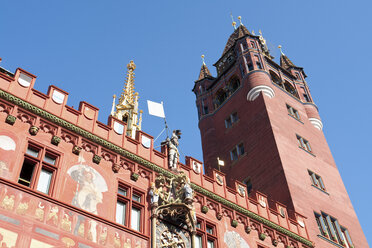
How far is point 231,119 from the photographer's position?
132 ft

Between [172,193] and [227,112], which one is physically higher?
[227,112]

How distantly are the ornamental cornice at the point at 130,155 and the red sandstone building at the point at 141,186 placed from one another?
49 mm

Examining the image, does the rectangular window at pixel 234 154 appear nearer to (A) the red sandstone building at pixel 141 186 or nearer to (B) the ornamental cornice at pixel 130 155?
(A) the red sandstone building at pixel 141 186

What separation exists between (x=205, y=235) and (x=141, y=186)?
12.1 feet

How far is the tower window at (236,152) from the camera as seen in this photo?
3662 centimetres

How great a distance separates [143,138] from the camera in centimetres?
2308

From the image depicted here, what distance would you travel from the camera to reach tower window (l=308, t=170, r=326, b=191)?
3306cm

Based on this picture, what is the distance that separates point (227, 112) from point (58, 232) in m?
26.7

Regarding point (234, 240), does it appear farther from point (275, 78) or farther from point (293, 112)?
point (275, 78)

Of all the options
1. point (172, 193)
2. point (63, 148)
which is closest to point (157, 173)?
point (172, 193)

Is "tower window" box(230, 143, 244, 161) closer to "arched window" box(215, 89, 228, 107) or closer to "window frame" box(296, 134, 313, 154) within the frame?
"window frame" box(296, 134, 313, 154)

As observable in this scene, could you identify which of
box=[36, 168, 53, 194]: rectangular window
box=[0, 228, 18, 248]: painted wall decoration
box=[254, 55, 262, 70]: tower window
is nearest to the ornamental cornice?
box=[36, 168, 53, 194]: rectangular window

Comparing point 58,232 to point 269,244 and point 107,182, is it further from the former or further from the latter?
point 269,244

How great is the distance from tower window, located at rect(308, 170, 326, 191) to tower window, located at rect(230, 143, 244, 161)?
5.49 m
